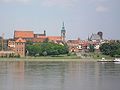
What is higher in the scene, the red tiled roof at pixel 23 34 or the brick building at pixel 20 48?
the red tiled roof at pixel 23 34

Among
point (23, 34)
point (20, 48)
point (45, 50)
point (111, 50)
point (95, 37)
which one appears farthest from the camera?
point (95, 37)

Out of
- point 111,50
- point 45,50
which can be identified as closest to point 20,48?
point 45,50

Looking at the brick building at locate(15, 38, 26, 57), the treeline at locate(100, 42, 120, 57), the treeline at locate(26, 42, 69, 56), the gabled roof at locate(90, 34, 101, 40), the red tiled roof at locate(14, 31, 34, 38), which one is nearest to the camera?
the treeline at locate(26, 42, 69, 56)

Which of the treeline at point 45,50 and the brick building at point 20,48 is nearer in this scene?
the treeline at point 45,50

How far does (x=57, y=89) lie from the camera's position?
26.1m

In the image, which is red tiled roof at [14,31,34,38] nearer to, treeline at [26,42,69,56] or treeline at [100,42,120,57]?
treeline at [26,42,69,56]

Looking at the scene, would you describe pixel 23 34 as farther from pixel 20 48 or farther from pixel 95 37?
pixel 95 37

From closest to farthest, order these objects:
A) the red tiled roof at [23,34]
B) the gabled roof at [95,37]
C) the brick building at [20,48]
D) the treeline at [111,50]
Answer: the treeline at [111,50], the brick building at [20,48], the red tiled roof at [23,34], the gabled roof at [95,37]

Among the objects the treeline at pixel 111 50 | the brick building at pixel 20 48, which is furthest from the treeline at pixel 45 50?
the treeline at pixel 111 50

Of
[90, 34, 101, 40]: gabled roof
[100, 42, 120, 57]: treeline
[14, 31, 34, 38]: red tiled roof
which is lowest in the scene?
[100, 42, 120, 57]: treeline

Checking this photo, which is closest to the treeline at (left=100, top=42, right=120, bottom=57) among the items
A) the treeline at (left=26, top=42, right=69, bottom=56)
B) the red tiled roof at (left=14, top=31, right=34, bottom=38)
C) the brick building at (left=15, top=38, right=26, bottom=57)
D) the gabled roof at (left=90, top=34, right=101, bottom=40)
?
the treeline at (left=26, top=42, right=69, bottom=56)

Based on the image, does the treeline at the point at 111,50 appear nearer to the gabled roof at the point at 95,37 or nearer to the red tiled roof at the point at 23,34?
the red tiled roof at the point at 23,34

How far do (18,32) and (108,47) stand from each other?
29154 mm

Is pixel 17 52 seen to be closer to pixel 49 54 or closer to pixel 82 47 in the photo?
pixel 49 54
